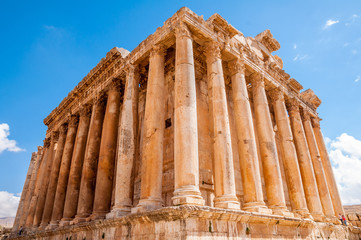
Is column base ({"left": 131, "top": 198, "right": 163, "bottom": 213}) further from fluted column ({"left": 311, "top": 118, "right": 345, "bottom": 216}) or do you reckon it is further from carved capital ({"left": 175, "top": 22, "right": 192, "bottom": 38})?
fluted column ({"left": 311, "top": 118, "right": 345, "bottom": 216})

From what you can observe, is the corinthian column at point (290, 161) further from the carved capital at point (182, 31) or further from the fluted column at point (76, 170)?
the fluted column at point (76, 170)

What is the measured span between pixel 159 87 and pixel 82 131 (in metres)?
8.37

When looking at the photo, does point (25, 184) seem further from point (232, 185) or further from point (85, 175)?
point (232, 185)

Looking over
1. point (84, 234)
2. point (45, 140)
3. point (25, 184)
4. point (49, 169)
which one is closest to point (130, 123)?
point (84, 234)

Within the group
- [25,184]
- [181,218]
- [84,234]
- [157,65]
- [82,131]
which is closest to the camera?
[181,218]

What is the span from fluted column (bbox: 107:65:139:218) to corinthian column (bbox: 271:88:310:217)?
A: 889cm

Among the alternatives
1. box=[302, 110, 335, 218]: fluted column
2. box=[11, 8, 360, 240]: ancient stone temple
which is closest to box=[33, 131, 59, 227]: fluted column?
box=[11, 8, 360, 240]: ancient stone temple

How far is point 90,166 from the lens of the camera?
15.0 meters

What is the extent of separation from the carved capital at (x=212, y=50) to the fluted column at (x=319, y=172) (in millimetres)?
10701

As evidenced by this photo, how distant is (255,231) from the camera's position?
9.62m

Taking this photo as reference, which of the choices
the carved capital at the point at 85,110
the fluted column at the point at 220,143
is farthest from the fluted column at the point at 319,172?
the carved capital at the point at 85,110

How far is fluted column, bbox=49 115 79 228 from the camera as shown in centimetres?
1636

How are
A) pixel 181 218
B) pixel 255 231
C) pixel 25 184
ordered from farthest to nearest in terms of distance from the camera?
1. pixel 25 184
2. pixel 255 231
3. pixel 181 218

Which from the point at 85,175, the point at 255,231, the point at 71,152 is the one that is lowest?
the point at 255,231
